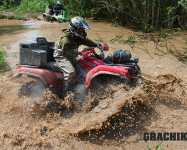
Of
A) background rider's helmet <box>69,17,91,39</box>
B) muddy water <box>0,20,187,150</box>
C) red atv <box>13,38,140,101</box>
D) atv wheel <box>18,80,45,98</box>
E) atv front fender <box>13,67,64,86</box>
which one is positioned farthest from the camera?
atv wheel <box>18,80,45,98</box>

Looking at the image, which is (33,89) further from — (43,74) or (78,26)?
(78,26)

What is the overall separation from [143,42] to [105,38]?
5.94ft

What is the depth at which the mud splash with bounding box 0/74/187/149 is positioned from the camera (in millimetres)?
3441

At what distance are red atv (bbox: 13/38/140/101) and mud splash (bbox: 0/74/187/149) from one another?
0.24 metres

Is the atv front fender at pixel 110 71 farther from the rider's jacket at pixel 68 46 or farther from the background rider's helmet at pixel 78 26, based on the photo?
the background rider's helmet at pixel 78 26

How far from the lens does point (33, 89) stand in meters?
4.46

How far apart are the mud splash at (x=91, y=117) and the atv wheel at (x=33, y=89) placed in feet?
0.43

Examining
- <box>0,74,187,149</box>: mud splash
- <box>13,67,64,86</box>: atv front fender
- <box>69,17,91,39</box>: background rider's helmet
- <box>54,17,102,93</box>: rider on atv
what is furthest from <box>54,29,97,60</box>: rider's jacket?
<box>0,74,187,149</box>: mud splash

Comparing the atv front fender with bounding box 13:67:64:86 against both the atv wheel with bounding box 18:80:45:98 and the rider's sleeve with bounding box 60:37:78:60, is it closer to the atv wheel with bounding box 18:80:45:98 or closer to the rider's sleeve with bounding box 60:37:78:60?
the atv wheel with bounding box 18:80:45:98

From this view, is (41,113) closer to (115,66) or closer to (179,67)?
(115,66)

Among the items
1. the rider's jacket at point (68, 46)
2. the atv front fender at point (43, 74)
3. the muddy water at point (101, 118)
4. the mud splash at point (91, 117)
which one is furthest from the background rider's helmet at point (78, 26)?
the mud splash at point (91, 117)

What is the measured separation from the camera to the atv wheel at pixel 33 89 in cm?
439

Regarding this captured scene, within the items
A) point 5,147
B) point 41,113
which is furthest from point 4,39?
point 5,147

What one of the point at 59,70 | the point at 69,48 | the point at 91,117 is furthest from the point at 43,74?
the point at 91,117
